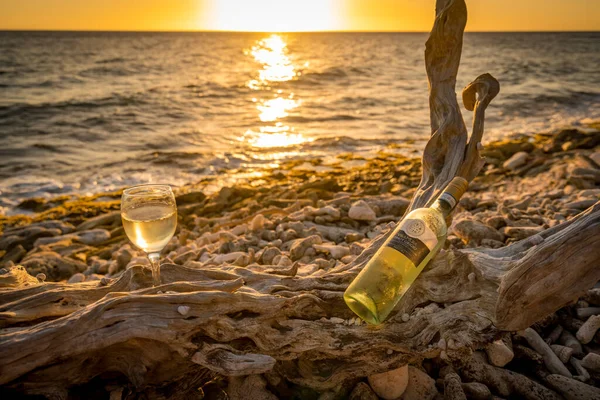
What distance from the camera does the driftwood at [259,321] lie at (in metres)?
2.12

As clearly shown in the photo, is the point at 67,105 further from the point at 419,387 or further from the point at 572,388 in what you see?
the point at 572,388

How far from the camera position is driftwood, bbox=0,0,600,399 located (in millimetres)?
2121

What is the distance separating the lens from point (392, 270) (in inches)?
91.3

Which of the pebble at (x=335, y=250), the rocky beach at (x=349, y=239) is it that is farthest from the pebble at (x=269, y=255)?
the pebble at (x=335, y=250)

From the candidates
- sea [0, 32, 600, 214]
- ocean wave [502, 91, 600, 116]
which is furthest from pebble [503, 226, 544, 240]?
ocean wave [502, 91, 600, 116]

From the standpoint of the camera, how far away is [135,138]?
14023 mm

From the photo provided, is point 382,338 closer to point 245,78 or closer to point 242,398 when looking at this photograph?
point 242,398

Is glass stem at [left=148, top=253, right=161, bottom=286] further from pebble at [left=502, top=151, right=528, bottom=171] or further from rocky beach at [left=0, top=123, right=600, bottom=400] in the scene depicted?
pebble at [left=502, top=151, right=528, bottom=171]

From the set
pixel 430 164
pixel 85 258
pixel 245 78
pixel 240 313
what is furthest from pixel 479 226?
pixel 245 78

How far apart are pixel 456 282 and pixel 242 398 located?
133cm

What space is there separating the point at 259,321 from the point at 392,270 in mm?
747

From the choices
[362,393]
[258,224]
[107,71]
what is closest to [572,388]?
[362,393]

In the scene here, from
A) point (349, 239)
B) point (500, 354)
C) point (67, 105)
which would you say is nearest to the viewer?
point (500, 354)

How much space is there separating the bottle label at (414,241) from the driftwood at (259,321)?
1.17 feet
